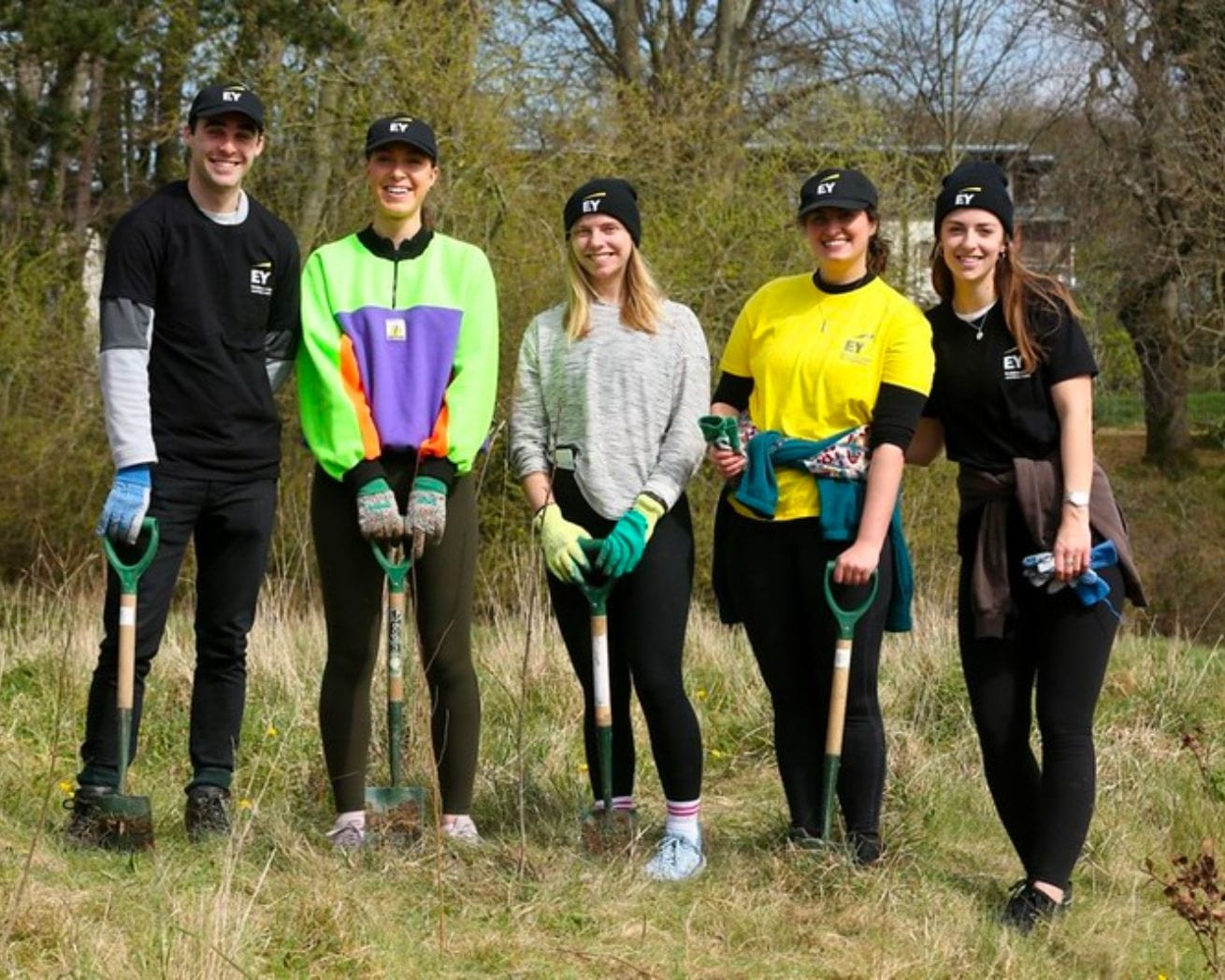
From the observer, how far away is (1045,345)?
165 inches

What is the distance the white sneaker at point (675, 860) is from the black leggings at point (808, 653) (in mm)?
281

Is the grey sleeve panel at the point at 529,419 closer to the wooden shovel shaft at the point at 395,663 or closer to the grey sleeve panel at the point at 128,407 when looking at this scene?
the wooden shovel shaft at the point at 395,663

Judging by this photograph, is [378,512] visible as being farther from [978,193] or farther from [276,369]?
[978,193]

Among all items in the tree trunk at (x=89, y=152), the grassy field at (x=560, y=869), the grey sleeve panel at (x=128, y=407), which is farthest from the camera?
the tree trunk at (x=89, y=152)

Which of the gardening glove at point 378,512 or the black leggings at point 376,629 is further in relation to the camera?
the black leggings at point 376,629

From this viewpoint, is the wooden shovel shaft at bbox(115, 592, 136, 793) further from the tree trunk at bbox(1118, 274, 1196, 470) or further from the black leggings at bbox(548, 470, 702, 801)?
the tree trunk at bbox(1118, 274, 1196, 470)

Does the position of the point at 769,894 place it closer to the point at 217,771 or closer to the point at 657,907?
the point at 657,907

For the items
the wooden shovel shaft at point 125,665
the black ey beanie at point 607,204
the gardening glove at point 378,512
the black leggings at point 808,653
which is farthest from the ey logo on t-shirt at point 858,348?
the wooden shovel shaft at point 125,665

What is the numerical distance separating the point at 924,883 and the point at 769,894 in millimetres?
440

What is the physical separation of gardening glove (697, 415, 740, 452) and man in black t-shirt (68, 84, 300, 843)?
1152mm

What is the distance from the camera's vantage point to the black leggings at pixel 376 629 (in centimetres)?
446

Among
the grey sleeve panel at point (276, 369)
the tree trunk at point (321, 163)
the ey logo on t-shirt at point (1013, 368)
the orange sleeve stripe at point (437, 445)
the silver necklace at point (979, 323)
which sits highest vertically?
the tree trunk at point (321, 163)

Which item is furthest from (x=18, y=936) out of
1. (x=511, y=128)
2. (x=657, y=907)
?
(x=511, y=128)

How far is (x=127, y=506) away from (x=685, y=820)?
1.66m
